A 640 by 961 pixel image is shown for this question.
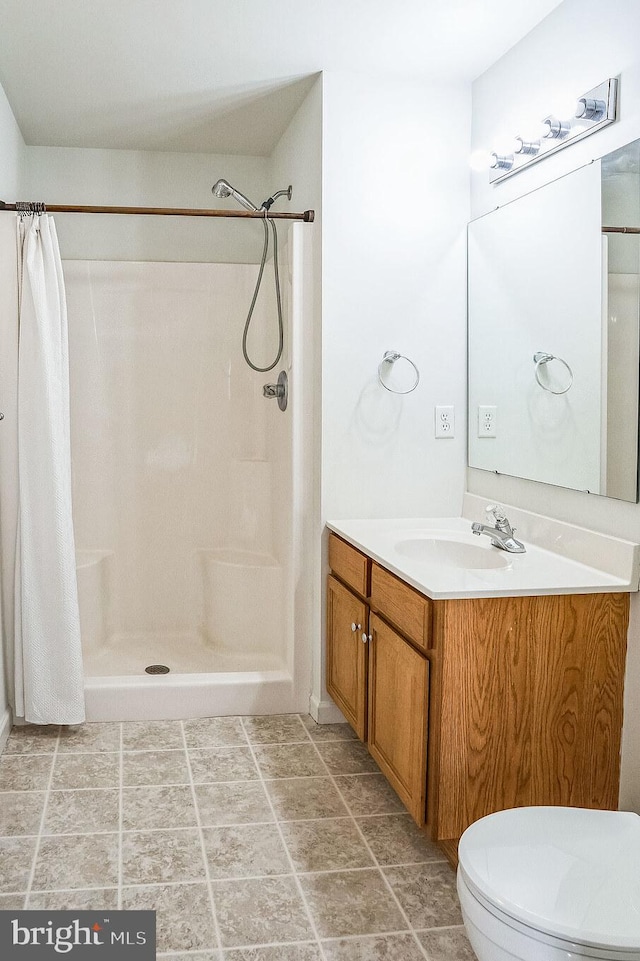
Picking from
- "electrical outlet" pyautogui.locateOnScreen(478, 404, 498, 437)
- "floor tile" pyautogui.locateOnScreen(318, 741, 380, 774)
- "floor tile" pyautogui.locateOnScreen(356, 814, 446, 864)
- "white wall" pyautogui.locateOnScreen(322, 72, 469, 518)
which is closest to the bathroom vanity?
"floor tile" pyautogui.locateOnScreen(356, 814, 446, 864)

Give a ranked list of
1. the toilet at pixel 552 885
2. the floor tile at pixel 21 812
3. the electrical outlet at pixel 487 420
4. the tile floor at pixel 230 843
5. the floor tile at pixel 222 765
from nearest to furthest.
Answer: the toilet at pixel 552 885 < the tile floor at pixel 230 843 < the floor tile at pixel 21 812 < the floor tile at pixel 222 765 < the electrical outlet at pixel 487 420

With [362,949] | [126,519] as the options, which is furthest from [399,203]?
[362,949]

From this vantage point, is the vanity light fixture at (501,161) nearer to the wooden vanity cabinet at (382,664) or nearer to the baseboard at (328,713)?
the wooden vanity cabinet at (382,664)

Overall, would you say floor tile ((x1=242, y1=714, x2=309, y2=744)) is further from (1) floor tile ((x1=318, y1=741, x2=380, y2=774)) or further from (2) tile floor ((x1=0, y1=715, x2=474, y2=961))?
(1) floor tile ((x1=318, y1=741, x2=380, y2=774))

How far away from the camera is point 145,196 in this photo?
4004mm

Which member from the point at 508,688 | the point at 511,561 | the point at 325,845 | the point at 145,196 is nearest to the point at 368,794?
the point at 325,845

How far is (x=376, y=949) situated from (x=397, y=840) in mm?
476

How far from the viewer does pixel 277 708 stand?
3348 mm

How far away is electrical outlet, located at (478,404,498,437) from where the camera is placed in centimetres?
299

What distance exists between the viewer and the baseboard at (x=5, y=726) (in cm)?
300

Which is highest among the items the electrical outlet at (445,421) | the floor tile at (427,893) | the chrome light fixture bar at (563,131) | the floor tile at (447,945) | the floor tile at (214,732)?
the chrome light fixture bar at (563,131)

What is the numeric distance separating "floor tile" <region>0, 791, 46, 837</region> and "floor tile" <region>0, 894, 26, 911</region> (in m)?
0.35

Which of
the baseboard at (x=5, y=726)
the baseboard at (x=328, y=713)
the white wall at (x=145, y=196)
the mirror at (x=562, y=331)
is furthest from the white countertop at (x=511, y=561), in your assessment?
the white wall at (x=145, y=196)

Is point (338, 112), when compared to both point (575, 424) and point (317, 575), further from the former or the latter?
point (317, 575)
